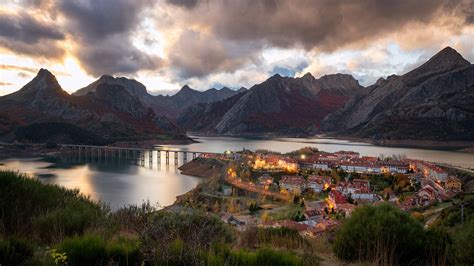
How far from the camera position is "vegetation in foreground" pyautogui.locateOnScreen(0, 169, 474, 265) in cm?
418

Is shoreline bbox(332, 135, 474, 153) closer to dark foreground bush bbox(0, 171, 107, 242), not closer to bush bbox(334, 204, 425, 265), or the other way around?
bush bbox(334, 204, 425, 265)

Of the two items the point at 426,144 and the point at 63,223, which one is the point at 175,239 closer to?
the point at 63,223

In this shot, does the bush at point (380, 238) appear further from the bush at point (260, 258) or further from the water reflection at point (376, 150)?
the water reflection at point (376, 150)

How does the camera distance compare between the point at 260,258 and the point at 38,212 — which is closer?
the point at 260,258

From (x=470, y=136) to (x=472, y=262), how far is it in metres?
181

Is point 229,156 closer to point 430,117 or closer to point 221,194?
point 221,194

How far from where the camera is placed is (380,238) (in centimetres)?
598

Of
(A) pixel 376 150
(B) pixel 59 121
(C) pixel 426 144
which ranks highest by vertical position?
(B) pixel 59 121

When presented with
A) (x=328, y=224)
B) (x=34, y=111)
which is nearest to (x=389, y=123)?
(x=328, y=224)

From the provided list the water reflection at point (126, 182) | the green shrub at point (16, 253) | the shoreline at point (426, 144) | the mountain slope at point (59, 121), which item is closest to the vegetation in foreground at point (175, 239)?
the green shrub at point (16, 253)

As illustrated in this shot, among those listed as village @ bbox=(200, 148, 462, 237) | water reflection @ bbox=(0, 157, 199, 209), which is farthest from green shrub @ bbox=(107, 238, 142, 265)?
water reflection @ bbox=(0, 157, 199, 209)

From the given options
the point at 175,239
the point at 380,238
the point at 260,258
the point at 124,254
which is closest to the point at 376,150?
the point at 380,238

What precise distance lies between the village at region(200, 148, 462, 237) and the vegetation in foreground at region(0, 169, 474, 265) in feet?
58.6

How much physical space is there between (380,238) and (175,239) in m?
3.47
